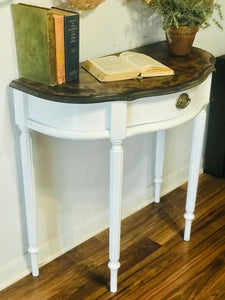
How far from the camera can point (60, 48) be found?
131 cm

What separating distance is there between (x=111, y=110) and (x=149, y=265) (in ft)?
2.54

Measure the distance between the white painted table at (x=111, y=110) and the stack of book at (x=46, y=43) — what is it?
41mm

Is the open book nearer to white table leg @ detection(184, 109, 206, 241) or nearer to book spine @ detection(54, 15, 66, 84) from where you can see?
book spine @ detection(54, 15, 66, 84)

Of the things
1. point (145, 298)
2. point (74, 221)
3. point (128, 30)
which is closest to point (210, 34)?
point (128, 30)

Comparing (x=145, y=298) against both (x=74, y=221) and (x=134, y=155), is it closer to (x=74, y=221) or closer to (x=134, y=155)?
(x=74, y=221)

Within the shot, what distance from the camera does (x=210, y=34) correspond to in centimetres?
221

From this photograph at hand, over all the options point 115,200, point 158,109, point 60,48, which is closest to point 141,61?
point 158,109

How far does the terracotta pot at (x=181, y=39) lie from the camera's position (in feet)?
5.48

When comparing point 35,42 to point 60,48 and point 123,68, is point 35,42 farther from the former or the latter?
point 123,68

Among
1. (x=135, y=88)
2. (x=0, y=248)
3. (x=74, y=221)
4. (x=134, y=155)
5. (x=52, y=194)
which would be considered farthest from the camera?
(x=134, y=155)

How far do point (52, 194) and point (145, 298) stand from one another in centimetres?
53

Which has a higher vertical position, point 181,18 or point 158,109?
point 181,18

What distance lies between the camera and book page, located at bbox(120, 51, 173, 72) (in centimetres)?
146

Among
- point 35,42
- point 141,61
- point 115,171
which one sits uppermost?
point 35,42
